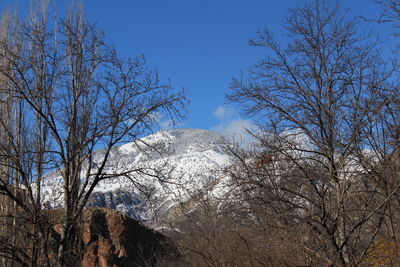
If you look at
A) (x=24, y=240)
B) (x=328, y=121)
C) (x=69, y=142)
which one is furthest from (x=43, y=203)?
(x=328, y=121)

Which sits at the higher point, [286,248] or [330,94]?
[330,94]

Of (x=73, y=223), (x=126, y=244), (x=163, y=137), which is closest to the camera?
(x=73, y=223)

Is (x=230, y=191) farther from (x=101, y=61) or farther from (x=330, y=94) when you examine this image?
(x=101, y=61)

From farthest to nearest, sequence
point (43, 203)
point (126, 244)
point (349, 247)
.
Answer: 1. point (126, 244)
2. point (43, 203)
3. point (349, 247)

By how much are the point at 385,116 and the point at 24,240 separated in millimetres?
6548

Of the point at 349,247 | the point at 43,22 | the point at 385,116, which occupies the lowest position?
the point at 349,247

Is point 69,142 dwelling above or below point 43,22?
below

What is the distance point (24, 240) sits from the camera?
7.66m

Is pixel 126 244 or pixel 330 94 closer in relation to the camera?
pixel 330 94

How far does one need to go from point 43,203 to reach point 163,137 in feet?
8.10

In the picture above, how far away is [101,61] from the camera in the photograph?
8.08 meters

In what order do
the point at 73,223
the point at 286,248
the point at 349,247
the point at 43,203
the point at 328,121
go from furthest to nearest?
1. the point at 43,203
2. the point at 73,223
3. the point at 328,121
4. the point at 286,248
5. the point at 349,247

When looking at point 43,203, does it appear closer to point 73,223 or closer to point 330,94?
point 73,223

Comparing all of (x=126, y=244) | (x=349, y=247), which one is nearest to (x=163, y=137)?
(x=349, y=247)
